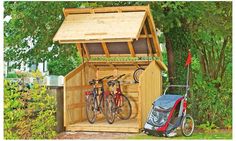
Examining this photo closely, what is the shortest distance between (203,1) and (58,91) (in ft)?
13.4

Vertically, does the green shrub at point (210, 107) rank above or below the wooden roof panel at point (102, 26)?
below

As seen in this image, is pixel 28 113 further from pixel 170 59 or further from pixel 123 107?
pixel 170 59

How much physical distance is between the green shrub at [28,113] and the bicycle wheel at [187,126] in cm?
270

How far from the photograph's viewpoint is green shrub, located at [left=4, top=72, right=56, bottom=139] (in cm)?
1119

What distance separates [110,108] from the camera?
498 inches

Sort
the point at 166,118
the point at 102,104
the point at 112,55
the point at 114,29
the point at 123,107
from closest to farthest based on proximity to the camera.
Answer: the point at 166,118 < the point at 114,29 < the point at 102,104 < the point at 112,55 < the point at 123,107

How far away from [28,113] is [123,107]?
2889mm

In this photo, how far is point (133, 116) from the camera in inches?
540

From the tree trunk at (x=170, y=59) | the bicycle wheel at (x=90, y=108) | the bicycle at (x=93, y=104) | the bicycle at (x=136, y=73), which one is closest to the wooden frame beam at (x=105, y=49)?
the bicycle at (x=136, y=73)

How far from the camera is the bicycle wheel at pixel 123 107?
13.0 metres

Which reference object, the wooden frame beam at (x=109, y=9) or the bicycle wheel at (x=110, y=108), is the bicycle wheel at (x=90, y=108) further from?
the wooden frame beam at (x=109, y=9)

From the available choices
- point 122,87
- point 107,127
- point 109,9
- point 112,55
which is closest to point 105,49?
point 112,55

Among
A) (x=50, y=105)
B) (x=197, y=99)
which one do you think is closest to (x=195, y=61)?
(x=197, y=99)

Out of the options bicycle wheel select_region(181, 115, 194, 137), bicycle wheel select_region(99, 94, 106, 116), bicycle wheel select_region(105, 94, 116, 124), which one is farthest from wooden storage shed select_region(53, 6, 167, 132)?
bicycle wheel select_region(181, 115, 194, 137)
